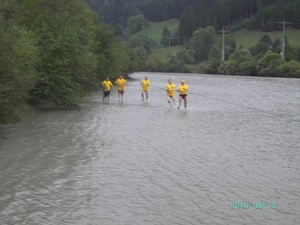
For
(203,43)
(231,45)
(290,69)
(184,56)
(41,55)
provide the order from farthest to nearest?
(203,43)
(231,45)
(184,56)
(290,69)
(41,55)

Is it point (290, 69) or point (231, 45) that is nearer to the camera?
point (290, 69)

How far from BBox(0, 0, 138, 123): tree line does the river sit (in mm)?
Answer: 1763

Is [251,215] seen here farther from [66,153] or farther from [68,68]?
[68,68]

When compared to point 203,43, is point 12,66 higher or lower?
lower

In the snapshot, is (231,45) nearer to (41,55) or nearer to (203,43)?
(203,43)

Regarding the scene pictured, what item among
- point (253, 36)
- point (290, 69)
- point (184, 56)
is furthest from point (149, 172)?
point (253, 36)

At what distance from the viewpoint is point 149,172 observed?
13703 millimetres

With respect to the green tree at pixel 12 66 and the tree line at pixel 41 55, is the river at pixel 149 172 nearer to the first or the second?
the green tree at pixel 12 66

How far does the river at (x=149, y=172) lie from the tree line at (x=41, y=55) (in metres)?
1.76

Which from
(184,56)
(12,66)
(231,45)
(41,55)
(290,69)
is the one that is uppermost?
(231,45)

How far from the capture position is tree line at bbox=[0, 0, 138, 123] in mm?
20312

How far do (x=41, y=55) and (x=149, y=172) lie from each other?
15859mm

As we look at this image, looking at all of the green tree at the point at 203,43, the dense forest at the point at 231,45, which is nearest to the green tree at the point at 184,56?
the dense forest at the point at 231,45

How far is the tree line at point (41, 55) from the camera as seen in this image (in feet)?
66.6
